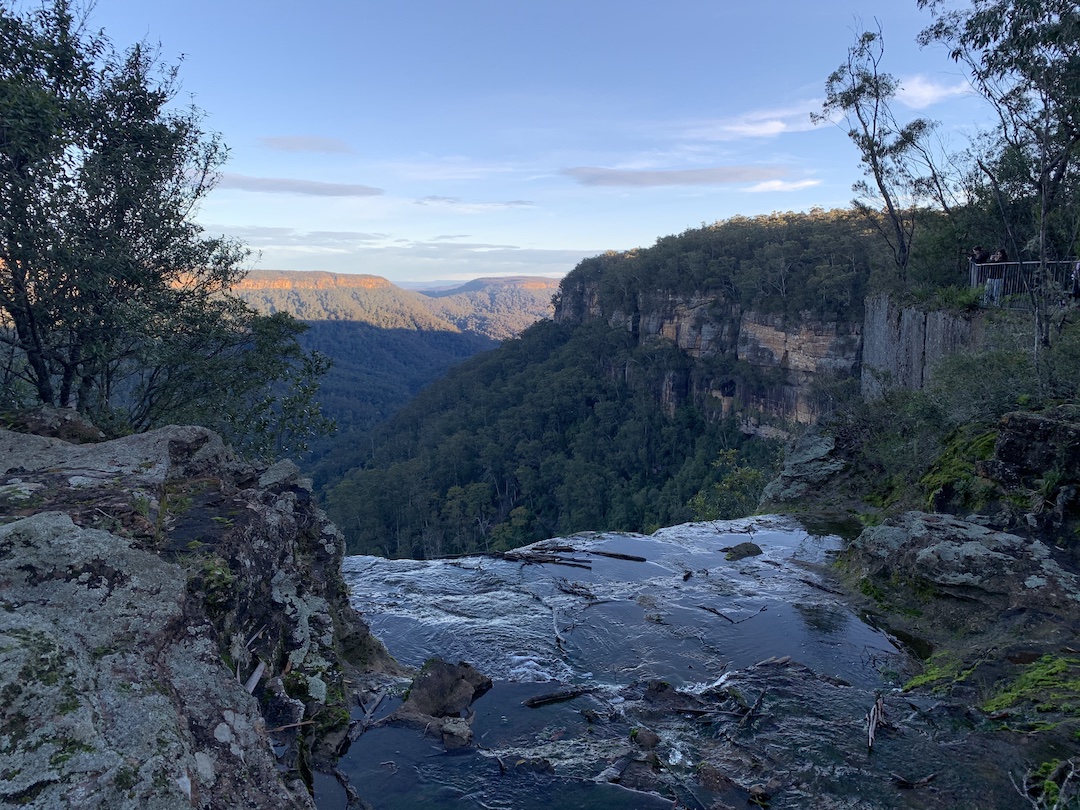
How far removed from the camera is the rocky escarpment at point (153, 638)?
8.55 ft

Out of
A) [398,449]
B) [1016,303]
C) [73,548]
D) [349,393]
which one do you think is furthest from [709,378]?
[349,393]

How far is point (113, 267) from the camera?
7117 millimetres

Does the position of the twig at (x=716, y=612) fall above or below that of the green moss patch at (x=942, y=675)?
below

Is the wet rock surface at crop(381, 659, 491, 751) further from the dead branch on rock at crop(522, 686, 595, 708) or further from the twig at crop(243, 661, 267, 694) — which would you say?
the twig at crop(243, 661, 267, 694)

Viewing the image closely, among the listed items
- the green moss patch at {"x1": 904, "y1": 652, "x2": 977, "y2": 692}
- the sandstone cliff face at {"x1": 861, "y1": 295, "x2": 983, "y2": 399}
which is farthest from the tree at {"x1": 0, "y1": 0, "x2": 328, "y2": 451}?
the sandstone cliff face at {"x1": 861, "y1": 295, "x2": 983, "y2": 399}

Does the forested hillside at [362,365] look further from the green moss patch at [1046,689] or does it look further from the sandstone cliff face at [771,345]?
the green moss patch at [1046,689]

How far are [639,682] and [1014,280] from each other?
13.8 m

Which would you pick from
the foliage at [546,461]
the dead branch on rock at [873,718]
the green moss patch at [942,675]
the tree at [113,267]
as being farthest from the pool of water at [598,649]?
the foliage at [546,461]

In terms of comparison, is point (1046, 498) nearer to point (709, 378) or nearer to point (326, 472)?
point (709, 378)

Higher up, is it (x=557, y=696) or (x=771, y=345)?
(x=771, y=345)

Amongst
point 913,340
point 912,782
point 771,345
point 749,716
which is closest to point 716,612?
point 749,716

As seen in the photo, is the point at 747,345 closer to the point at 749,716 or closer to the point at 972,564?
the point at 972,564

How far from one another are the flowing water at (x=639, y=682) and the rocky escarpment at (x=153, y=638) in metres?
1.12

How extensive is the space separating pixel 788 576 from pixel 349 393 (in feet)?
370
